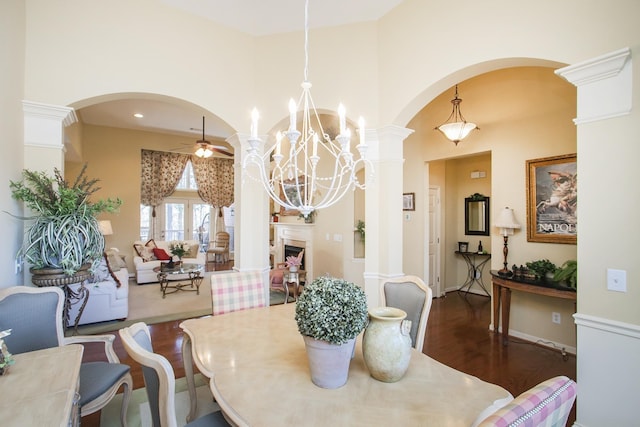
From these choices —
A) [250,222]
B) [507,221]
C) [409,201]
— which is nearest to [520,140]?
[507,221]

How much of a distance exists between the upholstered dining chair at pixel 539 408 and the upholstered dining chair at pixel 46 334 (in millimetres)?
2147

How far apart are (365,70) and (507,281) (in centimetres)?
283

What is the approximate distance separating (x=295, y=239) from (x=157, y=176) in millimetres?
4422

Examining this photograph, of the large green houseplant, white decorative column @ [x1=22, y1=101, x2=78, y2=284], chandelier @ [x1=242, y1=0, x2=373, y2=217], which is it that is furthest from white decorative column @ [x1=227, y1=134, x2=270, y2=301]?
white decorative column @ [x1=22, y1=101, x2=78, y2=284]

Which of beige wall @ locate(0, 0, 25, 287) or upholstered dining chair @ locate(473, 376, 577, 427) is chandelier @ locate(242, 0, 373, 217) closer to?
upholstered dining chair @ locate(473, 376, 577, 427)

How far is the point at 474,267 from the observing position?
6.23 metres

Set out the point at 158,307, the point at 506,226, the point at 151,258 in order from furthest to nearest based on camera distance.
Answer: the point at 151,258
the point at 158,307
the point at 506,226

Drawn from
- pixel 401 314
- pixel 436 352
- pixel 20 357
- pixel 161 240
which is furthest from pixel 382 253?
pixel 161 240

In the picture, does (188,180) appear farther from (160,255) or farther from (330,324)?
(330,324)

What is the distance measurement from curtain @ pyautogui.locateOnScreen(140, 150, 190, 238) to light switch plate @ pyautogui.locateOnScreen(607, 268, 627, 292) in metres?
8.98

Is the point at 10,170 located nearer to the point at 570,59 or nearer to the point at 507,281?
the point at 570,59

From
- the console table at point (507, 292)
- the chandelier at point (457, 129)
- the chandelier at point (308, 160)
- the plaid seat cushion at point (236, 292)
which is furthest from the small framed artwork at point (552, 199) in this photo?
the plaid seat cushion at point (236, 292)

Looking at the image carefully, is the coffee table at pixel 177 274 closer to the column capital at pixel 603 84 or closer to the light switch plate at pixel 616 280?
the light switch plate at pixel 616 280

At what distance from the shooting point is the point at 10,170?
90.1 inches
